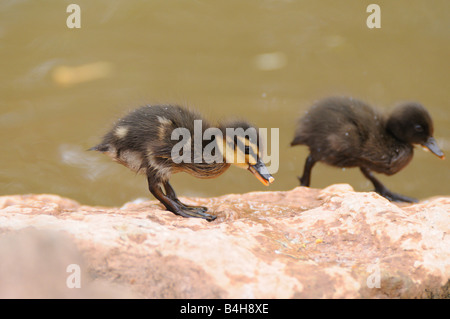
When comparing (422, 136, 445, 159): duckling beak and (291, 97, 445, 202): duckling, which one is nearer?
(291, 97, 445, 202): duckling

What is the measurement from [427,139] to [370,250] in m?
2.24

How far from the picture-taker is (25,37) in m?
5.68

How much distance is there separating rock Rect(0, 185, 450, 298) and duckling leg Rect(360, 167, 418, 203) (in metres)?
1.79

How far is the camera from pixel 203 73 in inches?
217

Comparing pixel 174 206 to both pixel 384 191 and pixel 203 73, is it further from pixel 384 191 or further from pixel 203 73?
pixel 203 73

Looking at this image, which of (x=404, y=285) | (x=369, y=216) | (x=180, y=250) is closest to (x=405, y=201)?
(x=369, y=216)

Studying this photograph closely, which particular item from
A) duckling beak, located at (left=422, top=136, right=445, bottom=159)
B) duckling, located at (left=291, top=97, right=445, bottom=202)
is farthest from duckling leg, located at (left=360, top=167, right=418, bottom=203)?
duckling beak, located at (left=422, top=136, right=445, bottom=159)

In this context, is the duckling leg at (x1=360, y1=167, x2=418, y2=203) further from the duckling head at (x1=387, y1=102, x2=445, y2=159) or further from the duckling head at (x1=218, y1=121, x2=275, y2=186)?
the duckling head at (x1=218, y1=121, x2=275, y2=186)

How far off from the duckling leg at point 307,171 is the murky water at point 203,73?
0.27 m

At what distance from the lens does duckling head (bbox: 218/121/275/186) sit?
2863mm

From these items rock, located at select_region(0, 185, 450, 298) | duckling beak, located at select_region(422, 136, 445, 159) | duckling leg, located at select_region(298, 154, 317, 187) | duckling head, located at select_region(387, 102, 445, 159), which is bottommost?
rock, located at select_region(0, 185, 450, 298)

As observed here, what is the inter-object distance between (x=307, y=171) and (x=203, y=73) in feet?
6.18

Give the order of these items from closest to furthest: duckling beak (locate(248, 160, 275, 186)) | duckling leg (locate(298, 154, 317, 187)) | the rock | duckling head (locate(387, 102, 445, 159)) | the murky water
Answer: the rock
duckling beak (locate(248, 160, 275, 186))
duckling head (locate(387, 102, 445, 159))
duckling leg (locate(298, 154, 317, 187))
the murky water

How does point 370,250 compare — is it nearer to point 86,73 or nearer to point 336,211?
point 336,211
